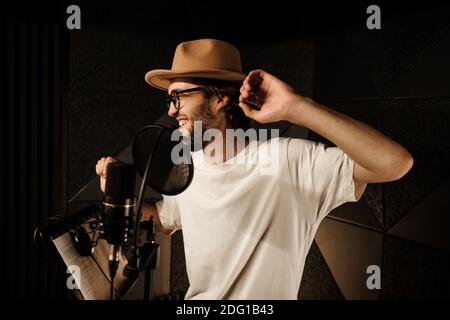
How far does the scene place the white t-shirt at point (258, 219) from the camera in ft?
4.58

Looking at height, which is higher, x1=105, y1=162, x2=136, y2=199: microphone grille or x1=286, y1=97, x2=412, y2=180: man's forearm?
x1=286, y1=97, x2=412, y2=180: man's forearm

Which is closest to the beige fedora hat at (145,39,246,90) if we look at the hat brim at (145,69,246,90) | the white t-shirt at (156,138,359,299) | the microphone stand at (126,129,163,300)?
the hat brim at (145,69,246,90)

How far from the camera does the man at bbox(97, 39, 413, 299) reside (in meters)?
1.17

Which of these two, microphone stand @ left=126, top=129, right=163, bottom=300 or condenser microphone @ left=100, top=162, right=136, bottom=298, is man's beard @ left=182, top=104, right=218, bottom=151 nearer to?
microphone stand @ left=126, top=129, right=163, bottom=300

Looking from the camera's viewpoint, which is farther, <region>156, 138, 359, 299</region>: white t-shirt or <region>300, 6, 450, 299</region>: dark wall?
<region>300, 6, 450, 299</region>: dark wall

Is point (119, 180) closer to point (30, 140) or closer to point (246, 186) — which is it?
point (246, 186)

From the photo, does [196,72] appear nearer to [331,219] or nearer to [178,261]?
[331,219]

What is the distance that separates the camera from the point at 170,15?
246 centimetres

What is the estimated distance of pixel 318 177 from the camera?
4.29ft

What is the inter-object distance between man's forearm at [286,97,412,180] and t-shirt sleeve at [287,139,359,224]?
145 millimetres

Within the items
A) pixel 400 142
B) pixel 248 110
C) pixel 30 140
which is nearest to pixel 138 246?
pixel 248 110

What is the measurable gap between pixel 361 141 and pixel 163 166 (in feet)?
1.89

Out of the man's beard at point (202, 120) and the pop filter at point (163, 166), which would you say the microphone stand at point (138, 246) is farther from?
the man's beard at point (202, 120)
